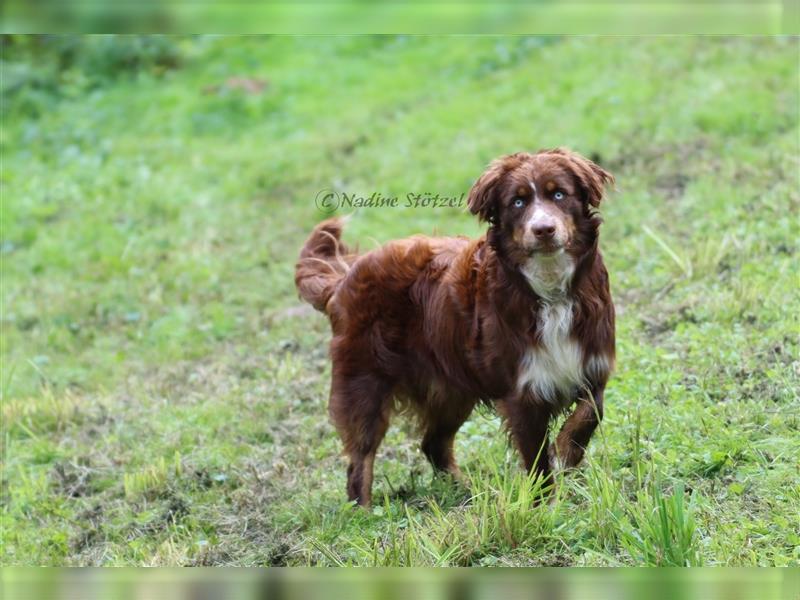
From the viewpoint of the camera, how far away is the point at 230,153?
1255 centimetres

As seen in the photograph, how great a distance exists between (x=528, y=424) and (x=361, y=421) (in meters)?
1.06

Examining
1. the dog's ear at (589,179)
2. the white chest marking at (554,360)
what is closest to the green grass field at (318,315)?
the white chest marking at (554,360)

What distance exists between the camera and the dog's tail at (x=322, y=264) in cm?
620

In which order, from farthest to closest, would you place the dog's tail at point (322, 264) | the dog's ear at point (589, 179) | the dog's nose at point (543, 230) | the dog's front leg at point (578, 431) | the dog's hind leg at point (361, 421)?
the dog's tail at point (322, 264) → the dog's hind leg at point (361, 421) → the dog's front leg at point (578, 431) → the dog's ear at point (589, 179) → the dog's nose at point (543, 230)

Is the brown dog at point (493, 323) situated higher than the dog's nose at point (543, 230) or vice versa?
the dog's nose at point (543, 230)

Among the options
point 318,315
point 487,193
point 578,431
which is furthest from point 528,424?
point 318,315

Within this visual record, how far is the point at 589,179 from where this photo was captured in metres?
4.91

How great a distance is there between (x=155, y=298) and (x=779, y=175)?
5316mm

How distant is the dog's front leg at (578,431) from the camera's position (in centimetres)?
504

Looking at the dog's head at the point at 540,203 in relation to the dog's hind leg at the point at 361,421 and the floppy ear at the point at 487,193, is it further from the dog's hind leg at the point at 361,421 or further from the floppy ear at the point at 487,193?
the dog's hind leg at the point at 361,421

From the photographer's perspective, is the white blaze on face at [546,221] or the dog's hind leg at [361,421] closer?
the white blaze on face at [546,221]

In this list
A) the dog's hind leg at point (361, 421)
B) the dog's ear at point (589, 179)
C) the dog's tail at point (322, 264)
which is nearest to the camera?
the dog's ear at point (589, 179)

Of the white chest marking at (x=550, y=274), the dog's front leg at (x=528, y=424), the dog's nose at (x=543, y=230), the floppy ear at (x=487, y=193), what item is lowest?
the dog's front leg at (x=528, y=424)

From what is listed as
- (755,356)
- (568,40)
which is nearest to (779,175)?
(755,356)
